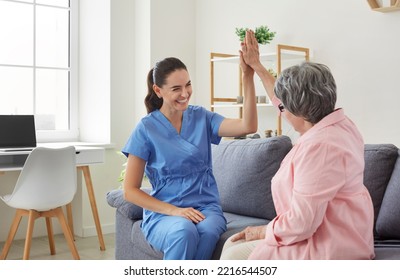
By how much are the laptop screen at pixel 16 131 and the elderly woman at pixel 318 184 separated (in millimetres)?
2621

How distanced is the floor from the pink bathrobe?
7.61ft

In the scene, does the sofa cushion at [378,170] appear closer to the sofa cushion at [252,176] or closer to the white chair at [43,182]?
the sofa cushion at [252,176]

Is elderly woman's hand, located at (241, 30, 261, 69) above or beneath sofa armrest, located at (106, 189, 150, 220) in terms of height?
above

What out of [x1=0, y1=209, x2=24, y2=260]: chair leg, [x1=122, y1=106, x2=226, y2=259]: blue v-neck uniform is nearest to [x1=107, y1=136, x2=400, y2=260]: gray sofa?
[x1=122, y1=106, x2=226, y2=259]: blue v-neck uniform

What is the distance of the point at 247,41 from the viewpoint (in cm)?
213

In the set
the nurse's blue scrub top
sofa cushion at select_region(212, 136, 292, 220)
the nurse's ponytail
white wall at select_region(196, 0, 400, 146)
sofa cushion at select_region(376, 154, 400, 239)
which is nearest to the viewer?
sofa cushion at select_region(376, 154, 400, 239)

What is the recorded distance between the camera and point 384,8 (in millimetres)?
3334

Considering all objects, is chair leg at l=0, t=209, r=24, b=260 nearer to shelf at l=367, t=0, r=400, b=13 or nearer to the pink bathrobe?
the pink bathrobe

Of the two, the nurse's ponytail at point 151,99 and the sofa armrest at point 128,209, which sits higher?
the nurse's ponytail at point 151,99

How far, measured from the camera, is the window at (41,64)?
4.47 m

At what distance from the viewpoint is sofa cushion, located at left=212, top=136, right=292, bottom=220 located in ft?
8.50

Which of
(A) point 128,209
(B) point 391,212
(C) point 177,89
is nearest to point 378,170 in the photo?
(B) point 391,212

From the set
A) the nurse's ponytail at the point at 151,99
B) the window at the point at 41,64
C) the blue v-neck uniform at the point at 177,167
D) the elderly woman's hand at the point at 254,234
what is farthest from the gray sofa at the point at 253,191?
the window at the point at 41,64

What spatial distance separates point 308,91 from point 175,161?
2.74 feet
